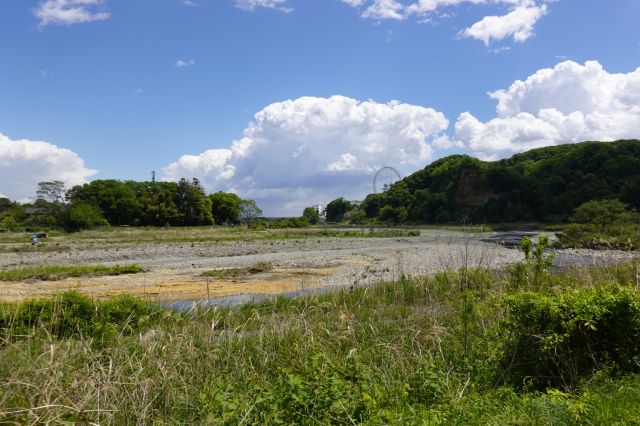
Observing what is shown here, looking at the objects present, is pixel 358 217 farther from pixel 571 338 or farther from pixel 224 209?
pixel 571 338

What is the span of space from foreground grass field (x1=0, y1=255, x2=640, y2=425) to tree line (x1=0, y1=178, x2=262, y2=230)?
8644cm

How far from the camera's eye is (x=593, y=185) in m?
89.9

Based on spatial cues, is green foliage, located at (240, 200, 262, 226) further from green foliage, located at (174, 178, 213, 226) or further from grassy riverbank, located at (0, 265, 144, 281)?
grassy riverbank, located at (0, 265, 144, 281)

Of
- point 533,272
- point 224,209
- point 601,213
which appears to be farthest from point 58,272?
point 224,209

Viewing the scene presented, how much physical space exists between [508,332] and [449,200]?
130202 millimetres

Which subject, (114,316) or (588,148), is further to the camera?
(588,148)

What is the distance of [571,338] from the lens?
5.78 metres

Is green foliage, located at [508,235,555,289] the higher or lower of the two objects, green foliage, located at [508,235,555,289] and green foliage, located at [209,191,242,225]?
the lower

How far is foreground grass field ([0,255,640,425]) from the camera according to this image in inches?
163

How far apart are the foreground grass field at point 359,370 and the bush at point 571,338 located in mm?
15

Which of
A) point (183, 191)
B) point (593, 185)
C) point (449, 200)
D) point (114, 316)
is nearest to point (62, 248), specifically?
point (114, 316)

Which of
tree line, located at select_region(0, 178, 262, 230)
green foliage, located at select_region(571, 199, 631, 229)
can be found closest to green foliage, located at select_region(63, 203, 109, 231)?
tree line, located at select_region(0, 178, 262, 230)

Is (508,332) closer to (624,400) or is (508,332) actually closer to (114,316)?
(624,400)

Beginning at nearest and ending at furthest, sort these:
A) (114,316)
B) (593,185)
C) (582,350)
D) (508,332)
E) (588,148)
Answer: (582,350) → (508,332) → (114,316) → (593,185) → (588,148)
